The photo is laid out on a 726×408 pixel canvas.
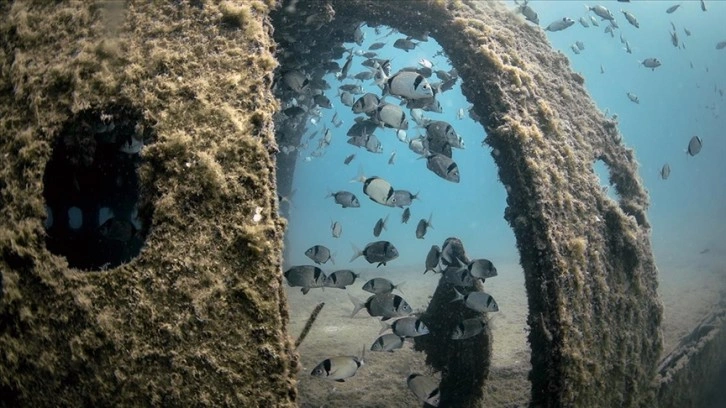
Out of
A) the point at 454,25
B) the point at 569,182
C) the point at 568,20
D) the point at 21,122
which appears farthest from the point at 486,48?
the point at 568,20

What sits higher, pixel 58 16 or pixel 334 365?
pixel 58 16

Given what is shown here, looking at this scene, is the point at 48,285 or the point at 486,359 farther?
the point at 486,359

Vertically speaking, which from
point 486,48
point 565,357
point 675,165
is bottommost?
point 675,165

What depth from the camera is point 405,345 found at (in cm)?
834

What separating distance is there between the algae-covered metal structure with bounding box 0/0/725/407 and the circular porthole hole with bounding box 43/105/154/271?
3cm

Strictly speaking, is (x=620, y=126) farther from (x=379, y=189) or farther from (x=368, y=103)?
(x=379, y=189)

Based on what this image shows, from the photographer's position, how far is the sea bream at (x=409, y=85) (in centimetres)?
519

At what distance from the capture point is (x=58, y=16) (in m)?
2.92

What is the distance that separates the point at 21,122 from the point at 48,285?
3.83ft

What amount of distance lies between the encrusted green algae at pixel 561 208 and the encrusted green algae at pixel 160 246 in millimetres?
2611

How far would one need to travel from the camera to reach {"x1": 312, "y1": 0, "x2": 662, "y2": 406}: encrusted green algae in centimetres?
363

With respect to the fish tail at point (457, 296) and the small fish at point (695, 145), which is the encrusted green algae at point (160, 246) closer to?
the fish tail at point (457, 296)

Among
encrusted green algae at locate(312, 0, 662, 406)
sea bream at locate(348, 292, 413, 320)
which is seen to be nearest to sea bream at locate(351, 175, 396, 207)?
sea bream at locate(348, 292, 413, 320)

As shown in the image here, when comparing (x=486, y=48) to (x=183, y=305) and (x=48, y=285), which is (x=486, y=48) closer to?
(x=183, y=305)
